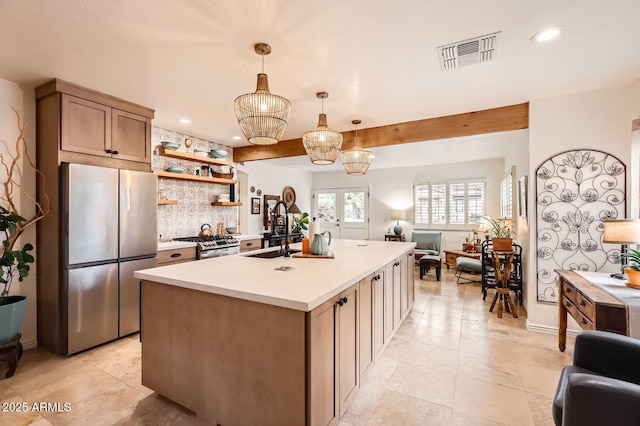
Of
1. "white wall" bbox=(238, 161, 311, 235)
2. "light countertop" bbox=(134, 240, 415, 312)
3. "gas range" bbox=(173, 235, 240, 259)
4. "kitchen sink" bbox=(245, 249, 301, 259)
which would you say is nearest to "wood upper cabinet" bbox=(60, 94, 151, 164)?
"gas range" bbox=(173, 235, 240, 259)

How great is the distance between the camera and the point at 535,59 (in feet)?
7.63

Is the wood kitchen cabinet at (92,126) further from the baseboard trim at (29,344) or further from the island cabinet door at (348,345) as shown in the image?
the island cabinet door at (348,345)

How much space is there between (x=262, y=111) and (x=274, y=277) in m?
1.12

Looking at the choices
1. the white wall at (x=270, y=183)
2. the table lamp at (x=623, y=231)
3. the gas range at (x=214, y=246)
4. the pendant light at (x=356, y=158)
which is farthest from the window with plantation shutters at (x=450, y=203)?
the gas range at (x=214, y=246)

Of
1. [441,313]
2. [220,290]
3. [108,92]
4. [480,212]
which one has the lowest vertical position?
[441,313]

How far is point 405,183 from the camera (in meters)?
7.57

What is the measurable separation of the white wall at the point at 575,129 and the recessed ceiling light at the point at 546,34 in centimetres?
133

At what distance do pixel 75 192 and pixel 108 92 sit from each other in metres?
1.08

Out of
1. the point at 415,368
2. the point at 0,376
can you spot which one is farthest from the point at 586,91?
the point at 0,376

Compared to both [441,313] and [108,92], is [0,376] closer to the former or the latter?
[108,92]

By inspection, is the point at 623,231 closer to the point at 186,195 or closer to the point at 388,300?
the point at 388,300

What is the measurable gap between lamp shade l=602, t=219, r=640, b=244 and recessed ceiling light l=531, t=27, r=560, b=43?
142 cm

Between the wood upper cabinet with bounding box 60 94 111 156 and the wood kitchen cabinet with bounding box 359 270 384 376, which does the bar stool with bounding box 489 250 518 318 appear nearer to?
the wood kitchen cabinet with bounding box 359 270 384 376

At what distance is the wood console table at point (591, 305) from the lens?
1787 millimetres
